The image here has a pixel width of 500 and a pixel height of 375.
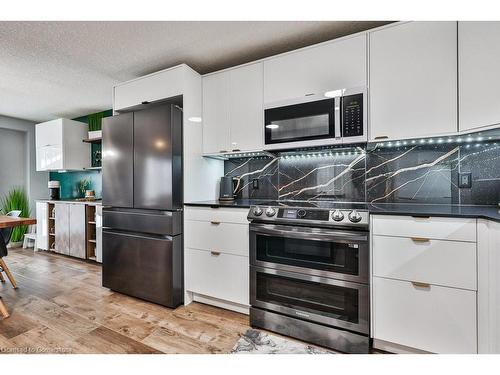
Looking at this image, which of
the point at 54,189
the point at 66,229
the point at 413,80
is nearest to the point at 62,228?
the point at 66,229

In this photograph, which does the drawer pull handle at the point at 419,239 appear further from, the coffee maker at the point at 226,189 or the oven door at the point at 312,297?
the coffee maker at the point at 226,189

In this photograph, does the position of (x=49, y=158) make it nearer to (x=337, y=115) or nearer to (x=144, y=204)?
(x=144, y=204)

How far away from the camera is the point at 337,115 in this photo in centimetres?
191

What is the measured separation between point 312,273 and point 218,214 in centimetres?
92

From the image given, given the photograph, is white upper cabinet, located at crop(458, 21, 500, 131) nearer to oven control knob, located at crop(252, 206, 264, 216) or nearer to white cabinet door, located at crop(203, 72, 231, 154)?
oven control knob, located at crop(252, 206, 264, 216)

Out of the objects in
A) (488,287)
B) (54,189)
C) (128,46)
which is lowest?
(488,287)

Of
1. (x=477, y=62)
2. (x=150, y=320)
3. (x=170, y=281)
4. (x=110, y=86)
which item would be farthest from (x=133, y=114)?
(x=477, y=62)

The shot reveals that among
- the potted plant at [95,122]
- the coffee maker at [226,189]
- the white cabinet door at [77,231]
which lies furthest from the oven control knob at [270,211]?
the potted plant at [95,122]

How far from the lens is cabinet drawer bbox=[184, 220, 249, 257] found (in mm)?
2051

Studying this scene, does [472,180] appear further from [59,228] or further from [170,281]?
[59,228]

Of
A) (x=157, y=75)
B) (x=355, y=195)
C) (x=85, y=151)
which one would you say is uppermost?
(x=157, y=75)

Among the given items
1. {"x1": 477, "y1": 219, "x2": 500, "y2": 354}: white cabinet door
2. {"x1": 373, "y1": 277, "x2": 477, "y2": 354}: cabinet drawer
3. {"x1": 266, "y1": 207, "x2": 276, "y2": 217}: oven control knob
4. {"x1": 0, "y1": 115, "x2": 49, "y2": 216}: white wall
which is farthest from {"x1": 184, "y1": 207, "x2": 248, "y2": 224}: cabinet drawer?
{"x1": 0, "y1": 115, "x2": 49, "y2": 216}: white wall

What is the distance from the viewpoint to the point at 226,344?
5.64 feet

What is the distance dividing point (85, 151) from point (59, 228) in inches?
55.6
